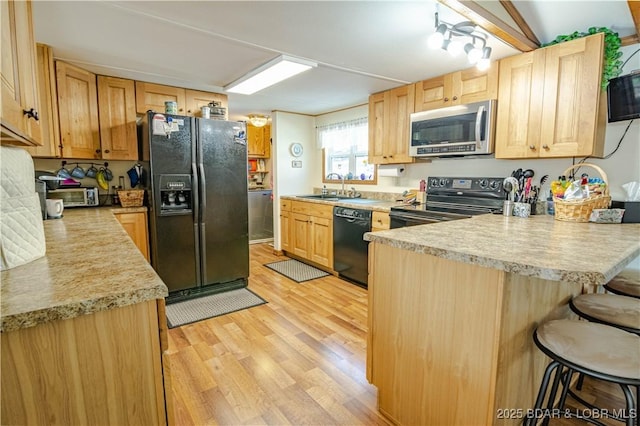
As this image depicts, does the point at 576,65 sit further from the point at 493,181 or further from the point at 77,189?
the point at 77,189

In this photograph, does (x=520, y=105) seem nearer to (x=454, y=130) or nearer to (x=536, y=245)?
(x=454, y=130)

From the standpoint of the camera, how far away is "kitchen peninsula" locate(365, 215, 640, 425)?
1.16 meters

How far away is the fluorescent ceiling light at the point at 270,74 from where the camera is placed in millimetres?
2621

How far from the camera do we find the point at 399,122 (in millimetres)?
3432

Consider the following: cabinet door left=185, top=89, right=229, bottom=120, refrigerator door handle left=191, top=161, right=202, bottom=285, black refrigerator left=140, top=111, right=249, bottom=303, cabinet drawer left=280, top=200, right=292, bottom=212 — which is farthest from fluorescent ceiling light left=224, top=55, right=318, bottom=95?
cabinet drawer left=280, top=200, right=292, bottom=212

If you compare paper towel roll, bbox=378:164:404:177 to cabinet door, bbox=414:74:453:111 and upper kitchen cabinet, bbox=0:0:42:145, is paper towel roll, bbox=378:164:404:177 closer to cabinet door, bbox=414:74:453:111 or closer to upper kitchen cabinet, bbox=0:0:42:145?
cabinet door, bbox=414:74:453:111

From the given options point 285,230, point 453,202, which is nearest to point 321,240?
point 285,230

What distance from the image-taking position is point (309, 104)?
14.0 ft

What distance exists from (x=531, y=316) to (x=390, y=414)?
0.84m

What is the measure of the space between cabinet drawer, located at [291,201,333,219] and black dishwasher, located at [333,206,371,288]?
4.5 inches

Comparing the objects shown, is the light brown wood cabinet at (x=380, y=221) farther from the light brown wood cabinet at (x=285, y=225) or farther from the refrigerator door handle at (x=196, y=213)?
the refrigerator door handle at (x=196, y=213)

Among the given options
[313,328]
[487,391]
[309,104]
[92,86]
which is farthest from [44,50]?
[487,391]

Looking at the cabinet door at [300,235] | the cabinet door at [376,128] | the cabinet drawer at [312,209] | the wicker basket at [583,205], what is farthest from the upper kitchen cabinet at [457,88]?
the cabinet door at [300,235]

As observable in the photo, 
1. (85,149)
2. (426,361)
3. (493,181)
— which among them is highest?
(85,149)
